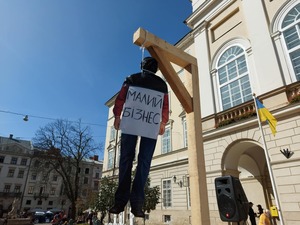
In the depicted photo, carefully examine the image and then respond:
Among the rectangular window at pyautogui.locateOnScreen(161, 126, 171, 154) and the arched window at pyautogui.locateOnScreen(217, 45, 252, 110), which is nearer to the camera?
the arched window at pyautogui.locateOnScreen(217, 45, 252, 110)

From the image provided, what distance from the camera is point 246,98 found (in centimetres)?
1009

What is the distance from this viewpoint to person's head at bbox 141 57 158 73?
8.48 ft

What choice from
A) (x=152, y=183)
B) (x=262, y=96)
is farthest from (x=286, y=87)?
(x=152, y=183)

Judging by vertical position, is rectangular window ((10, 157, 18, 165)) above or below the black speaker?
above

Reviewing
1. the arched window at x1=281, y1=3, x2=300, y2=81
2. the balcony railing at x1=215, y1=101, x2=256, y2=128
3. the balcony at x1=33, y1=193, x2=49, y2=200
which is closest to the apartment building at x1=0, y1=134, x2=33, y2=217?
the balcony at x1=33, y1=193, x2=49, y2=200

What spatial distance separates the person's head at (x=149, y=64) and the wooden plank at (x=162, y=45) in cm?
18

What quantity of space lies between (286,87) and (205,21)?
7551 mm

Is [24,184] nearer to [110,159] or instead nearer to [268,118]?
[110,159]

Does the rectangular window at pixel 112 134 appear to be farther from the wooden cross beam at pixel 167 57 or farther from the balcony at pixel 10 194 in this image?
the balcony at pixel 10 194

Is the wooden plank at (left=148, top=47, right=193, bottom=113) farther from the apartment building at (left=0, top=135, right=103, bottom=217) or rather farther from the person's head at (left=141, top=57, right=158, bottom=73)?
the apartment building at (left=0, top=135, right=103, bottom=217)

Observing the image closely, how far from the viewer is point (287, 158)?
7.38 meters

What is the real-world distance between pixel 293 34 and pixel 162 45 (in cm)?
896

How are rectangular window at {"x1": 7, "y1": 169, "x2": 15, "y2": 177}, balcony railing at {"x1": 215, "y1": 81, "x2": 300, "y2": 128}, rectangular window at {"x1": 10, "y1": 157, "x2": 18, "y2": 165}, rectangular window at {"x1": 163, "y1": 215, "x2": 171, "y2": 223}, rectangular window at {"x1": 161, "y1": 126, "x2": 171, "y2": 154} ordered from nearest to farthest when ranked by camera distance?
balcony railing at {"x1": 215, "y1": 81, "x2": 300, "y2": 128} → rectangular window at {"x1": 163, "y1": 215, "x2": 171, "y2": 223} → rectangular window at {"x1": 161, "y1": 126, "x2": 171, "y2": 154} → rectangular window at {"x1": 7, "y1": 169, "x2": 15, "y2": 177} → rectangular window at {"x1": 10, "y1": 157, "x2": 18, "y2": 165}

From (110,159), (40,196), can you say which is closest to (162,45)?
(110,159)
